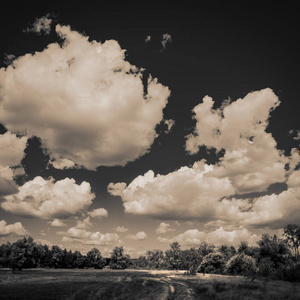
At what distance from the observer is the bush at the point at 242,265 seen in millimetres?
72188

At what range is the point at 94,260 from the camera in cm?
17775

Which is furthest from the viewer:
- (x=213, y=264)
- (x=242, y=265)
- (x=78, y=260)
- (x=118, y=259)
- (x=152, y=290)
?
(x=118, y=259)

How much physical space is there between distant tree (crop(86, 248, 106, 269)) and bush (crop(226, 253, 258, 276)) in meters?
123

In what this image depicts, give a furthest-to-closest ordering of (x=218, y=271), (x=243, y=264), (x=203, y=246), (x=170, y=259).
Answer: (x=170, y=259) → (x=203, y=246) → (x=218, y=271) → (x=243, y=264)

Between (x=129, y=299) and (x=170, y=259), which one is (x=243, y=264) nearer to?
(x=129, y=299)

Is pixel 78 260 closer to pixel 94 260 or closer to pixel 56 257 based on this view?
pixel 94 260

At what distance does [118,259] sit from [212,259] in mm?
87077

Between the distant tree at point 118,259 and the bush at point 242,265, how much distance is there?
11446 cm

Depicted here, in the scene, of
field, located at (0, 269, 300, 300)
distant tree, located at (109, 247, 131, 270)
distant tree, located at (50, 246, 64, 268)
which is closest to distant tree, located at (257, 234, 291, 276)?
field, located at (0, 269, 300, 300)

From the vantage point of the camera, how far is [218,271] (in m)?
110

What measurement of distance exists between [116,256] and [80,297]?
6106 inches

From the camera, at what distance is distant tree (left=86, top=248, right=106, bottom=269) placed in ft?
575

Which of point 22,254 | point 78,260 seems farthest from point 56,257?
point 22,254

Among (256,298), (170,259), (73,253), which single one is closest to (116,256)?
(73,253)
